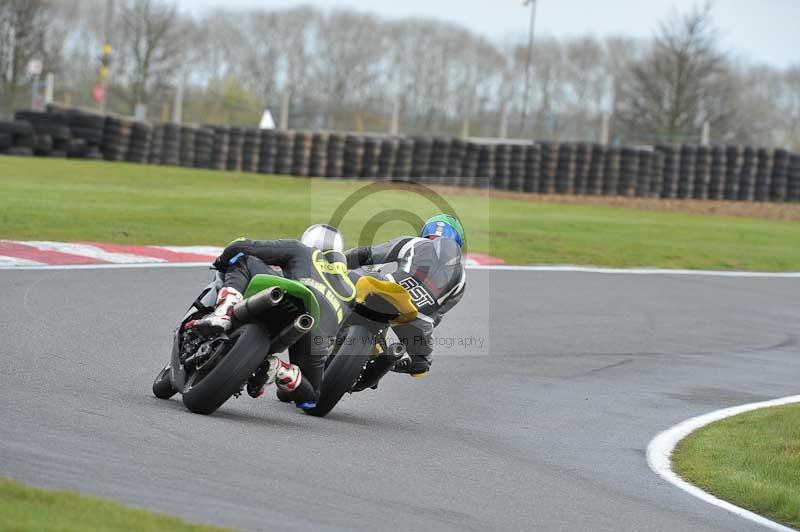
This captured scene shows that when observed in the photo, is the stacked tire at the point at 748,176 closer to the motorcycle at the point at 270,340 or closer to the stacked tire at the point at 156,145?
the stacked tire at the point at 156,145

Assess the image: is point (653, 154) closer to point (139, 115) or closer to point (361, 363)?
point (139, 115)

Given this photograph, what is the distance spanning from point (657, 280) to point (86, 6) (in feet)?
230

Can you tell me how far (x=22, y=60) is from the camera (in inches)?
1844

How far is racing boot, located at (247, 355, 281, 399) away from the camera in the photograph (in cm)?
687

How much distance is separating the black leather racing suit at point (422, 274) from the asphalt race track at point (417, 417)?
53cm

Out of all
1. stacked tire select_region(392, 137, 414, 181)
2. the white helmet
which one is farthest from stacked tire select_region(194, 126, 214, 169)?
the white helmet

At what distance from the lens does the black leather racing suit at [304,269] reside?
271 inches

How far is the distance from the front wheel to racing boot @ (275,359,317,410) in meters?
0.07

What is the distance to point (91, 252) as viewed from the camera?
1325cm

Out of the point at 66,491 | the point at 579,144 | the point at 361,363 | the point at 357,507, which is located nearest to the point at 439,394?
the point at 361,363

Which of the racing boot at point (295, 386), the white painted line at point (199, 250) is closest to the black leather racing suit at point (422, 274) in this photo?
the racing boot at point (295, 386)

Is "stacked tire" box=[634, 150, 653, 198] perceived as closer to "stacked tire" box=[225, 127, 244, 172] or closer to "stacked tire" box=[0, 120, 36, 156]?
"stacked tire" box=[225, 127, 244, 172]

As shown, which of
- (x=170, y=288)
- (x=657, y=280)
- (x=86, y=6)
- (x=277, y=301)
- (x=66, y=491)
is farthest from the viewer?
(x=86, y=6)

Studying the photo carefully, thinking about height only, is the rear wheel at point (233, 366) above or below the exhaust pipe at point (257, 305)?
below
